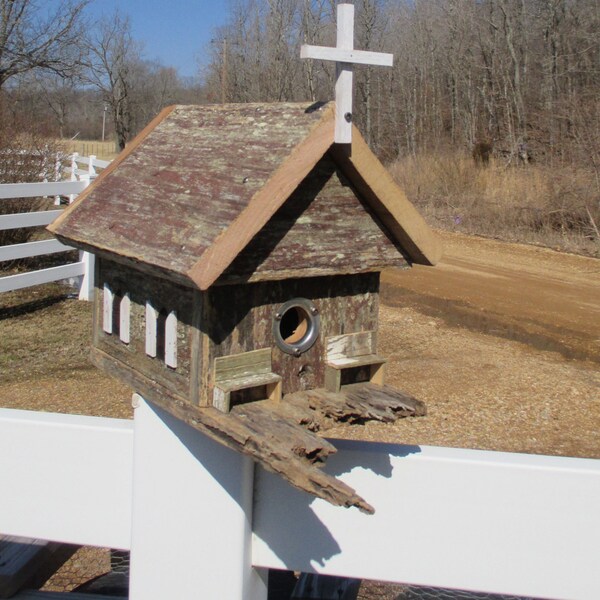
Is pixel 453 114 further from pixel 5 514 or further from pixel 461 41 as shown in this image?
pixel 5 514

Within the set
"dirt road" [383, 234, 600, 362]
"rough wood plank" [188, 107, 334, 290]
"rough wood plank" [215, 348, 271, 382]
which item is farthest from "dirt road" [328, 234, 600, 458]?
"rough wood plank" [188, 107, 334, 290]

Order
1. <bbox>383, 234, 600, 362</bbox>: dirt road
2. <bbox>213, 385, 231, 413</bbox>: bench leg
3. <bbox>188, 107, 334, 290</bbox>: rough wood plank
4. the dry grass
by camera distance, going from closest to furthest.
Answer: <bbox>188, 107, 334, 290</bbox>: rough wood plank
<bbox>213, 385, 231, 413</bbox>: bench leg
<bbox>383, 234, 600, 362</bbox>: dirt road
the dry grass

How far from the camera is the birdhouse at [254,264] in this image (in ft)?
4.98

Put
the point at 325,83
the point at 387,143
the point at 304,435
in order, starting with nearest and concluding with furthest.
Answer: the point at 304,435 < the point at 325,83 < the point at 387,143

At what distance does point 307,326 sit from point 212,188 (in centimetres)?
42

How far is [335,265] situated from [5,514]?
86 centimetres

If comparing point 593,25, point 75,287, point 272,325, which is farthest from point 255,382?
point 593,25

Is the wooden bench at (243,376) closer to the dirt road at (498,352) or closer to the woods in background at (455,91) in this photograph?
the dirt road at (498,352)

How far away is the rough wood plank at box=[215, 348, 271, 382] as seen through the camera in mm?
1646

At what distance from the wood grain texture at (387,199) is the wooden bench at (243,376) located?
0.41 metres

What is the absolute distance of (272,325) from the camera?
1.75 meters

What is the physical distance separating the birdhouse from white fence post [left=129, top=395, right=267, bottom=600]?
0.08 m

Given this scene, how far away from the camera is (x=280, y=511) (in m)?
1.55

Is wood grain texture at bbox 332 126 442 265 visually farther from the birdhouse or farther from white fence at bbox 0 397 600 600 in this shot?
white fence at bbox 0 397 600 600
